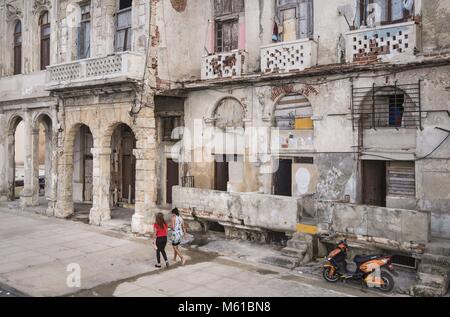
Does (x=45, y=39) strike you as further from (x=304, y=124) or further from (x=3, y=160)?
(x=304, y=124)

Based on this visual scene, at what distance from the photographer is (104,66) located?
14969 mm

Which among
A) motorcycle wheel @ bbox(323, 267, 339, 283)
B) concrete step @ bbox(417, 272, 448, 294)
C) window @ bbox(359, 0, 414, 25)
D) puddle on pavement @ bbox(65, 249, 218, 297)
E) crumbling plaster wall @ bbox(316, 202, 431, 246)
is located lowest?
puddle on pavement @ bbox(65, 249, 218, 297)

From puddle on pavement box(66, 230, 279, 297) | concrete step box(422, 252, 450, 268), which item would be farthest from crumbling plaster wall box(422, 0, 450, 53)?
puddle on pavement box(66, 230, 279, 297)

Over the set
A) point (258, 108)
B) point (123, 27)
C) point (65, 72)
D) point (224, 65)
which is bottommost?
point (258, 108)

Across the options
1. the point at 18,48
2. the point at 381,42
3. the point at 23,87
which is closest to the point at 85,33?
the point at 23,87

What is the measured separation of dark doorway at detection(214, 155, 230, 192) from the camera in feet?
51.1

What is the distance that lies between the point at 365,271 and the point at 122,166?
537 inches

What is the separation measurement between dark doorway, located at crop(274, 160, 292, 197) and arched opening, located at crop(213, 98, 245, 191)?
1216mm

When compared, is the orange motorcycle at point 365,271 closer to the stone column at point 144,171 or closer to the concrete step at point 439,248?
the concrete step at point 439,248

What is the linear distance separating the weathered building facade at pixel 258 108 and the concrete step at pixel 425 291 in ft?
3.53

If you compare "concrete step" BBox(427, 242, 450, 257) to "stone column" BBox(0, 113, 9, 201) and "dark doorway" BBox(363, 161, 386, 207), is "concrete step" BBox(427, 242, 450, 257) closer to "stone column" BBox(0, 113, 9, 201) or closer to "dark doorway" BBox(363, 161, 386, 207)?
Result: "dark doorway" BBox(363, 161, 386, 207)

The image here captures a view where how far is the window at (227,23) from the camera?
1497cm
